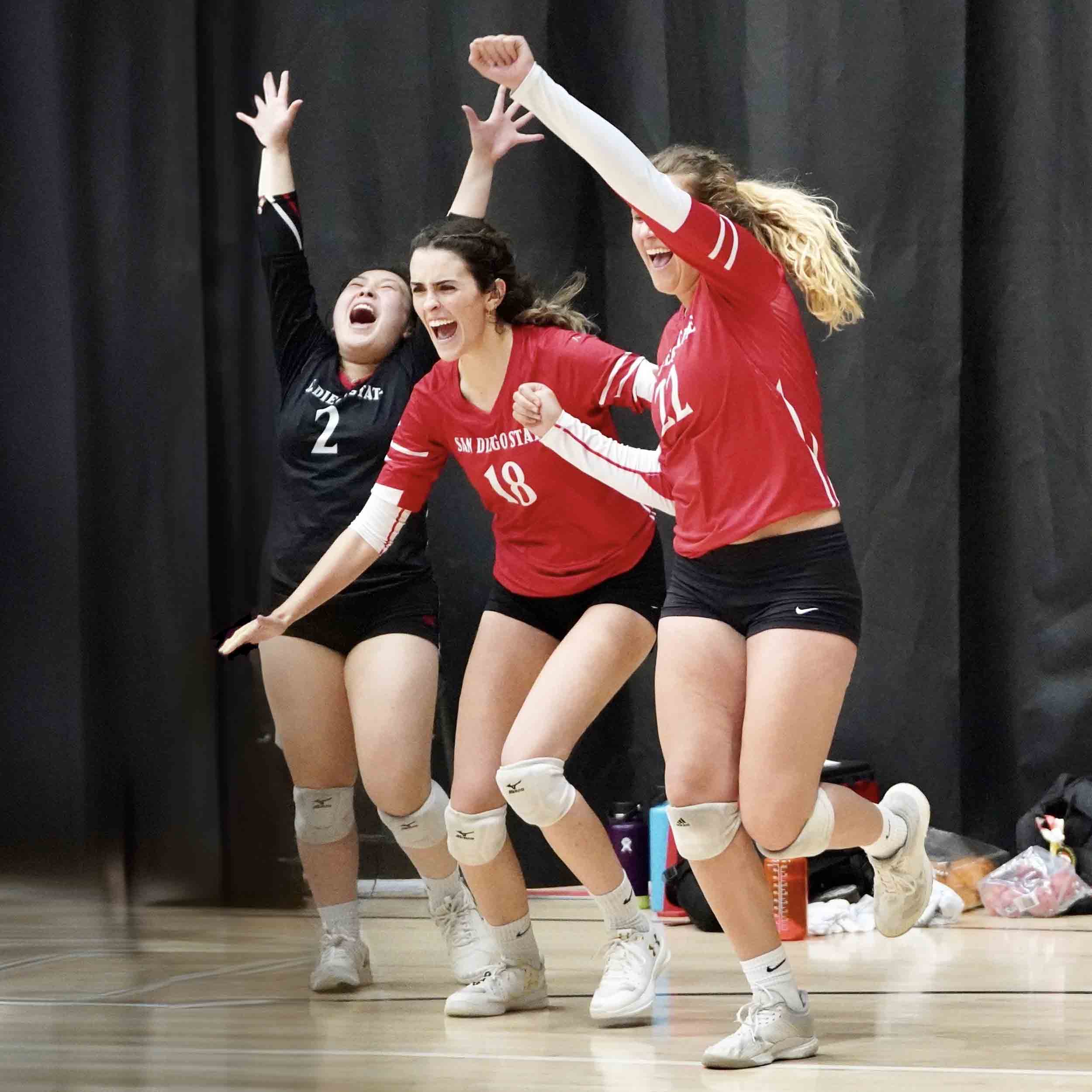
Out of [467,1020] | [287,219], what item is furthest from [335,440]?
[287,219]

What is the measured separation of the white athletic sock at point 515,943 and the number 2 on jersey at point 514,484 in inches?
24.0

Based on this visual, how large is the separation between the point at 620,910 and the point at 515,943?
165 mm

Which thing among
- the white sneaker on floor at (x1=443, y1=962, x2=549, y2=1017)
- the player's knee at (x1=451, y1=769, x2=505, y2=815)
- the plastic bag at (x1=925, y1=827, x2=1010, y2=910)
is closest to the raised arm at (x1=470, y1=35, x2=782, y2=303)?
the player's knee at (x1=451, y1=769, x2=505, y2=815)

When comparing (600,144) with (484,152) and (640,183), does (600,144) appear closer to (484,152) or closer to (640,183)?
(640,183)

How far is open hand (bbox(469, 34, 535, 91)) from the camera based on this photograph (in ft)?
5.02

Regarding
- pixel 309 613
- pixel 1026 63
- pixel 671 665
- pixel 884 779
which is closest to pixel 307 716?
pixel 309 613

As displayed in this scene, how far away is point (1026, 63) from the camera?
314 cm

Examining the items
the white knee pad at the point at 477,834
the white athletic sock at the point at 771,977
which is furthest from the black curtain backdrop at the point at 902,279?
the white athletic sock at the point at 771,977

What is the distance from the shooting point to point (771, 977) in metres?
1.76

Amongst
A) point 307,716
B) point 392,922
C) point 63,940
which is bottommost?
point 392,922

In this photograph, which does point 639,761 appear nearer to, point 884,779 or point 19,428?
point 884,779

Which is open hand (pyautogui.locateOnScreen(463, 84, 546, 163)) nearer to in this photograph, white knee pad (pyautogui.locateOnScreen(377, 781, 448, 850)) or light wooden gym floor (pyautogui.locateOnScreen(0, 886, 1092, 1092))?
white knee pad (pyautogui.locateOnScreen(377, 781, 448, 850))

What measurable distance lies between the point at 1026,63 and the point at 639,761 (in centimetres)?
177

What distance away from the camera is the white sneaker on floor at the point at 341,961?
197 cm
